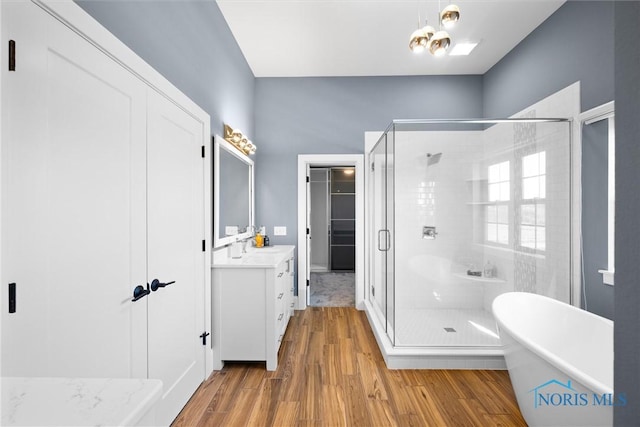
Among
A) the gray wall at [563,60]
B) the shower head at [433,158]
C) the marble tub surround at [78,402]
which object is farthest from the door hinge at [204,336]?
the gray wall at [563,60]

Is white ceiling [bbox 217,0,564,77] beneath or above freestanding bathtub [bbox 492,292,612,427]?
above

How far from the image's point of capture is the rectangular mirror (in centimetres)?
245

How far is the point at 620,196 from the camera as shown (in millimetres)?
536

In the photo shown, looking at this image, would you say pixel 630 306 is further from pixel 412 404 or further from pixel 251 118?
pixel 251 118

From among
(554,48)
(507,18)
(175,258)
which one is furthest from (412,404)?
(507,18)

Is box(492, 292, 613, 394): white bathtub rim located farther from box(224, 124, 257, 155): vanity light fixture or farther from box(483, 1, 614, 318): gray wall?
box(224, 124, 257, 155): vanity light fixture

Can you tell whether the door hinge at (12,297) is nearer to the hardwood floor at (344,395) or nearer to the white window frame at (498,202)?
the hardwood floor at (344,395)

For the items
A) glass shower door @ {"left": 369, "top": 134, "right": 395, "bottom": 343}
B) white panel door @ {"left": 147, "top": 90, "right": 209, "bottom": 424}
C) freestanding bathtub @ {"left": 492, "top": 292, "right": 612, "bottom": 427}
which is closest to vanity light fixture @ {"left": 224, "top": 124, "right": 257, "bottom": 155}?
white panel door @ {"left": 147, "top": 90, "right": 209, "bottom": 424}

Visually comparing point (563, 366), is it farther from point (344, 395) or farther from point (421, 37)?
point (421, 37)

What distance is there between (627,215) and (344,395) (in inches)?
79.1

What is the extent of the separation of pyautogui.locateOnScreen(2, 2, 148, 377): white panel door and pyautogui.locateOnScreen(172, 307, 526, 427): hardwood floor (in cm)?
74

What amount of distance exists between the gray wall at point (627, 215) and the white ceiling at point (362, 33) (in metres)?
2.51

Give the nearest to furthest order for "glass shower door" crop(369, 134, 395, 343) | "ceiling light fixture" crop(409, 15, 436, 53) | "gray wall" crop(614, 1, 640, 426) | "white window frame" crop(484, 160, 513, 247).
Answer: "gray wall" crop(614, 1, 640, 426), "ceiling light fixture" crop(409, 15, 436, 53), "white window frame" crop(484, 160, 513, 247), "glass shower door" crop(369, 134, 395, 343)

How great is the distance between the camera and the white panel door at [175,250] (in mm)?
1623
